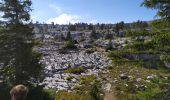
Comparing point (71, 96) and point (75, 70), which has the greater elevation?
point (71, 96)

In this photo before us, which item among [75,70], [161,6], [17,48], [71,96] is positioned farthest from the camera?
[75,70]

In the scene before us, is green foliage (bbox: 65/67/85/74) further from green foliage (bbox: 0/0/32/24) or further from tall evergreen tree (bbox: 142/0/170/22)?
tall evergreen tree (bbox: 142/0/170/22)

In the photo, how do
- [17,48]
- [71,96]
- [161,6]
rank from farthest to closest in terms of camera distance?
[71,96] → [17,48] → [161,6]

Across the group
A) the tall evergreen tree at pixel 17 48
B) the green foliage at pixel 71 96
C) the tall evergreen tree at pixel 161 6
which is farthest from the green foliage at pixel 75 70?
the tall evergreen tree at pixel 161 6

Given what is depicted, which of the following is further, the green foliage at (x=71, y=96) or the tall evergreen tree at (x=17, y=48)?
the green foliage at (x=71, y=96)

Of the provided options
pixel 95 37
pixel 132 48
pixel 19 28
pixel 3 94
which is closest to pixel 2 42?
pixel 19 28

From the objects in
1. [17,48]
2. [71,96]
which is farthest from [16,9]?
[71,96]

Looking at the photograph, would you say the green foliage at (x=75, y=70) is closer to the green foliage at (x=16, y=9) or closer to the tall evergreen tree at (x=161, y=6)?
the green foliage at (x=16, y=9)

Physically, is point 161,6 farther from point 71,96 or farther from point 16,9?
point 71,96
